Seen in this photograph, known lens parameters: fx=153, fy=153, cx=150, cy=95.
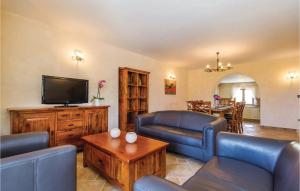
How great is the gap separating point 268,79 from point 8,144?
6.80 m

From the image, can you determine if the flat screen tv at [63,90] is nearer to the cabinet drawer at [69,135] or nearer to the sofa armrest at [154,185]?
the cabinet drawer at [69,135]

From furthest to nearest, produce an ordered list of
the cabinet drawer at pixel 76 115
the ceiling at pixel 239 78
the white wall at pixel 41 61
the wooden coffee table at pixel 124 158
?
1. the ceiling at pixel 239 78
2. the cabinet drawer at pixel 76 115
3. the white wall at pixel 41 61
4. the wooden coffee table at pixel 124 158

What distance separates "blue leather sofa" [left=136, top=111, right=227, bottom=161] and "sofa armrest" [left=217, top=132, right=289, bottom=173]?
0.59m

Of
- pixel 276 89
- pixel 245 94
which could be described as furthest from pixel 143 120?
pixel 245 94

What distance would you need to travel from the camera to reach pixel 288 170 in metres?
1.08

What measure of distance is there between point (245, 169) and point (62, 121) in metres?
2.70

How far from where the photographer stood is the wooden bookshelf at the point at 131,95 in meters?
4.04

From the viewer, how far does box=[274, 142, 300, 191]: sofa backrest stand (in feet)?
3.02

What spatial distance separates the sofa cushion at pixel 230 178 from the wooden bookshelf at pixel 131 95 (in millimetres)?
2842

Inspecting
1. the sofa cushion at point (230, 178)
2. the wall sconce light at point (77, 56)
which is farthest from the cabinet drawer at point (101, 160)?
the wall sconce light at point (77, 56)

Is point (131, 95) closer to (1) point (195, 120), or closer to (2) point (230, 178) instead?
(1) point (195, 120)

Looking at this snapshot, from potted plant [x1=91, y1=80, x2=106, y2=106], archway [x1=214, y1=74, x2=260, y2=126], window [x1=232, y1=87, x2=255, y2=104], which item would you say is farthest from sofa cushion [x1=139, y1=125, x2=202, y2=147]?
window [x1=232, y1=87, x2=255, y2=104]

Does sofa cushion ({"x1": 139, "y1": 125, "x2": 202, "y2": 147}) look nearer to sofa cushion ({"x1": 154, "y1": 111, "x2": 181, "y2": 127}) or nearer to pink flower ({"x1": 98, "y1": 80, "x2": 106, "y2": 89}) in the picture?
sofa cushion ({"x1": 154, "y1": 111, "x2": 181, "y2": 127})

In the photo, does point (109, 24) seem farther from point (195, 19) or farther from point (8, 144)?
point (8, 144)
